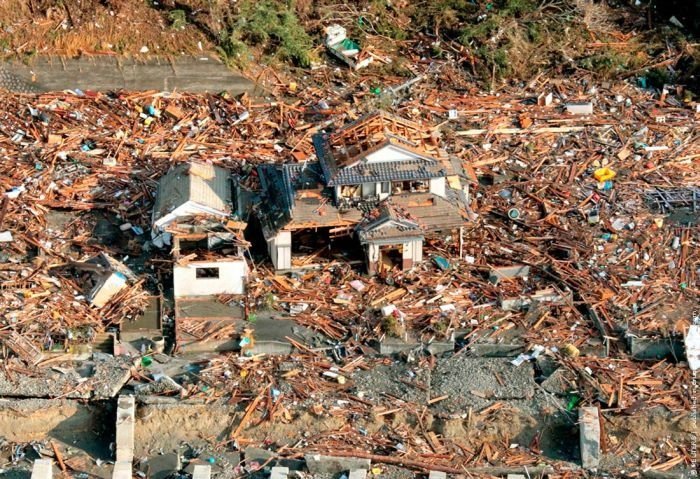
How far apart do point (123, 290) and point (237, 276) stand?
2387 mm

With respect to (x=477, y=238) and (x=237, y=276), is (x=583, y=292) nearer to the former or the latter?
(x=477, y=238)

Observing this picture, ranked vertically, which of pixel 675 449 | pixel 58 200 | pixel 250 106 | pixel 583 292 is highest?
pixel 250 106

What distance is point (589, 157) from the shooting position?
31.1 m

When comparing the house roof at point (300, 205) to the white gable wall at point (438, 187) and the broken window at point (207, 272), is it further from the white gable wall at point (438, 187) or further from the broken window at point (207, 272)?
the white gable wall at point (438, 187)

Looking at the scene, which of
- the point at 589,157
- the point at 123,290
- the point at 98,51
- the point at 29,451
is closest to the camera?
the point at 29,451

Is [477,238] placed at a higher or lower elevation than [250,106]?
lower

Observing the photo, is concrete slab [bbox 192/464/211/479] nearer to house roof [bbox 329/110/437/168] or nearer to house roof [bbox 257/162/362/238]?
house roof [bbox 257/162/362/238]

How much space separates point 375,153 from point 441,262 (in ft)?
9.44

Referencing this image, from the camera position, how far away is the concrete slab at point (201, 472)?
22625 mm

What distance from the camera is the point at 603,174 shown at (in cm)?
3039

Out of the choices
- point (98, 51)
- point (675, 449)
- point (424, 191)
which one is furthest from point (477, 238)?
point (98, 51)

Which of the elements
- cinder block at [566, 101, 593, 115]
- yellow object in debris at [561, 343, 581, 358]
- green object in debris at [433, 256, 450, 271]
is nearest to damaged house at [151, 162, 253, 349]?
green object in debris at [433, 256, 450, 271]

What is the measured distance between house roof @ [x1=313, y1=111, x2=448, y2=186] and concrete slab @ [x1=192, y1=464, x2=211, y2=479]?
6.90 meters

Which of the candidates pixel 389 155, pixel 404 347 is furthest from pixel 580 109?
pixel 404 347
